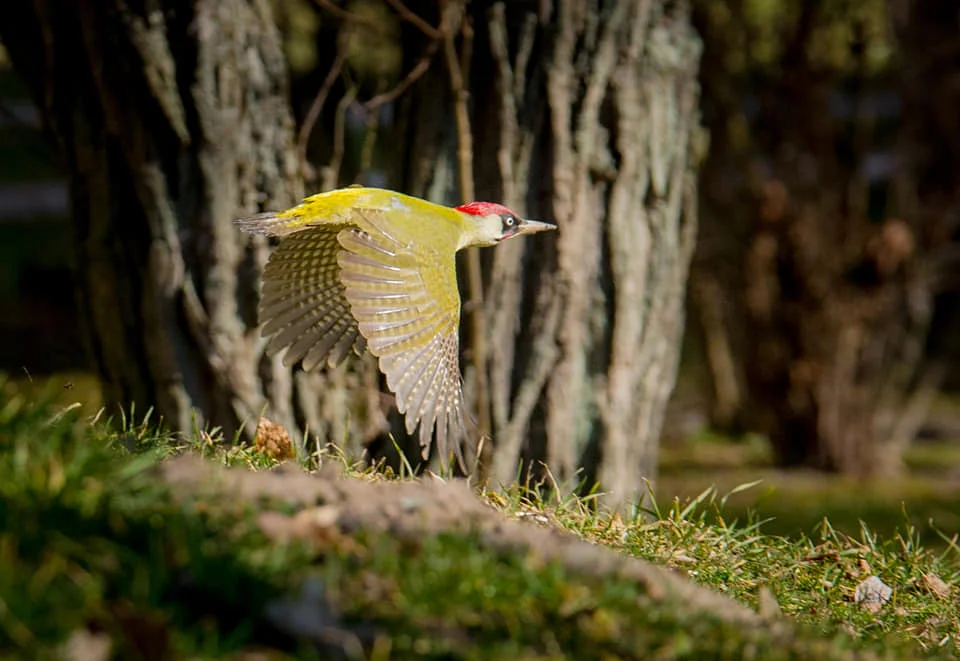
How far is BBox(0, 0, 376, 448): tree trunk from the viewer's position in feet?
17.1

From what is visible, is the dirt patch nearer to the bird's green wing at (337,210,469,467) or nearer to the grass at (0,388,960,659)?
the grass at (0,388,960,659)

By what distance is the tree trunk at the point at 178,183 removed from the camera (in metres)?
5.22

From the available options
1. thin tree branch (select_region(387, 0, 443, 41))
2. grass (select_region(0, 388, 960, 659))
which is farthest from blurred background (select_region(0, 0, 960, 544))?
grass (select_region(0, 388, 960, 659))

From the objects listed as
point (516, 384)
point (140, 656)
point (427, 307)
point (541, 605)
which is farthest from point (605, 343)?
point (140, 656)

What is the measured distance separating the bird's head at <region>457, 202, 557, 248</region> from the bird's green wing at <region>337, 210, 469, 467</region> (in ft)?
1.11

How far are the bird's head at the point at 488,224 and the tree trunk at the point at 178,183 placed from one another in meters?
1.11

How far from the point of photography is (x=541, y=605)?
102 inches

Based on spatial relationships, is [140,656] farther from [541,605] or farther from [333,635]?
[541,605]

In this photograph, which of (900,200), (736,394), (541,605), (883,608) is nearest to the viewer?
(541,605)

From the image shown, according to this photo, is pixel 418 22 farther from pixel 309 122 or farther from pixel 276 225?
pixel 276 225

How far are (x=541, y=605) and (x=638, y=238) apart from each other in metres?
3.12

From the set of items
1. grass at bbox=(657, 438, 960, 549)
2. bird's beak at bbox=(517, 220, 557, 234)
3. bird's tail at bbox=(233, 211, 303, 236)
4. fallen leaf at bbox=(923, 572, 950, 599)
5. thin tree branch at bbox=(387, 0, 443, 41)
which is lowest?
grass at bbox=(657, 438, 960, 549)

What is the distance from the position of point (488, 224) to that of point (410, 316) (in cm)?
64

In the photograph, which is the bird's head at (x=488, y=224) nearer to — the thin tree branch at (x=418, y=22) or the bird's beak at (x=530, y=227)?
the bird's beak at (x=530, y=227)
